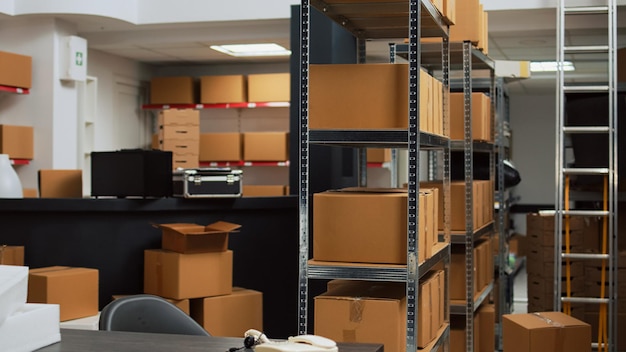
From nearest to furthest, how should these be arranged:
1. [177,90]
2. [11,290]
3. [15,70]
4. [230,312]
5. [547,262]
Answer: [11,290] < [230,312] < [547,262] < [15,70] < [177,90]

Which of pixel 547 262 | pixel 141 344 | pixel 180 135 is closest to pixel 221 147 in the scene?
pixel 180 135

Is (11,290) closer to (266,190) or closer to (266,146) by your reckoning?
(266,190)

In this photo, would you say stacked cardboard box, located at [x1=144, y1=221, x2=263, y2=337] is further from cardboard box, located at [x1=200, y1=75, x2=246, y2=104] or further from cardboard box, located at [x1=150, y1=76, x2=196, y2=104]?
cardboard box, located at [x1=150, y1=76, x2=196, y2=104]

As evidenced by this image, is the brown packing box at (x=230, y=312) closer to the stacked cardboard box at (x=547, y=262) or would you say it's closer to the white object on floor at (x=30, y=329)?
the stacked cardboard box at (x=547, y=262)

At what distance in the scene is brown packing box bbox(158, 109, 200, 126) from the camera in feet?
25.6

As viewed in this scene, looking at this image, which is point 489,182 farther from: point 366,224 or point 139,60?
point 139,60

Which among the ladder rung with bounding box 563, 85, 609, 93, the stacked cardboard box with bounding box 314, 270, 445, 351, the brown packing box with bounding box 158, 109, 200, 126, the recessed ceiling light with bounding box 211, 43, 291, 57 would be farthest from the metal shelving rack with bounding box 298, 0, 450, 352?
the recessed ceiling light with bounding box 211, 43, 291, 57

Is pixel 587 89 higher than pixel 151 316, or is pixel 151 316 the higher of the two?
pixel 587 89

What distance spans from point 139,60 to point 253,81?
1491 millimetres

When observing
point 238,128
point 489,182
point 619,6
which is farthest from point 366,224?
point 238,128

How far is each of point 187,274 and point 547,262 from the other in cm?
293

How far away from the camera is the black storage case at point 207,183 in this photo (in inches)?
209

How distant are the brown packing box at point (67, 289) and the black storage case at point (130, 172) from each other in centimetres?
58

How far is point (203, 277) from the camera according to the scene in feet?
16.9
